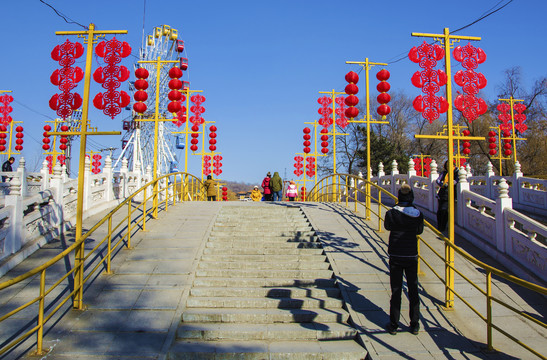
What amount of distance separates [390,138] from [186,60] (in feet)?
69.1

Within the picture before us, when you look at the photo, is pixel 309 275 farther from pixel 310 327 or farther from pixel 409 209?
pixel 409 209

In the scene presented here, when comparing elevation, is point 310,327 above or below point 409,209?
below

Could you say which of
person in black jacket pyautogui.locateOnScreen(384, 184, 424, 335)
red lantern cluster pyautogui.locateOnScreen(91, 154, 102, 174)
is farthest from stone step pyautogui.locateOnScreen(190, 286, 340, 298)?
red lantern cluster pyautogui.locateOnScreen(91, 154, 102, 174)

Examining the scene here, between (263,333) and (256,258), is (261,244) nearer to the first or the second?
(256,258)

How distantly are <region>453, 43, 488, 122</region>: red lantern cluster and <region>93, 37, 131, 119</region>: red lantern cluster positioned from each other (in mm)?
5778


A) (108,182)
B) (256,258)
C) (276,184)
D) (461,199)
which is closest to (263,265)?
(256,258)

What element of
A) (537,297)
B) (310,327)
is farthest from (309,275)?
(537,297)

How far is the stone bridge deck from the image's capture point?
4.68 m

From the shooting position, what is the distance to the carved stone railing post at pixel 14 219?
23.9 feet

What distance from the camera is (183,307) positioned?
18.5ft

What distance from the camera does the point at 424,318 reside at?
545 centimetres

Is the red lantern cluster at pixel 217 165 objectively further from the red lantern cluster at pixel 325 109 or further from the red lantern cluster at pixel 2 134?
the red lantern cluster at pixel 2 134

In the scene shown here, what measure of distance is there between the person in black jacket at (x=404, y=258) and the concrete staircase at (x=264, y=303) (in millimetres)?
664

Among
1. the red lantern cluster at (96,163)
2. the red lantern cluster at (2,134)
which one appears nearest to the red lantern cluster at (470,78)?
the red lantern cluster at (2,134)
